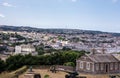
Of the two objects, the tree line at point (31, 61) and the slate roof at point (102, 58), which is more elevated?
the slate roof at point (102, 58)

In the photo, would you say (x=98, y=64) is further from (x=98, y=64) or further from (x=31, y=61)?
(x=31, y=61)

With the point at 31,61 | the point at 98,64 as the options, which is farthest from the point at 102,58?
the point at 31,61

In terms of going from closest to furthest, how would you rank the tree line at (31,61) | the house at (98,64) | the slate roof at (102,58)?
the house at (98,64) → the slate roof at (102,58) → the tree line at (31,61)

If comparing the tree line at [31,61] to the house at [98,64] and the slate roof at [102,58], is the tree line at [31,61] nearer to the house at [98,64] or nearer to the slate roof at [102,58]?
the house at [98,64]

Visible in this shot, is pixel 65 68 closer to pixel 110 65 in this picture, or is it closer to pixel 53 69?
pixel 53 69

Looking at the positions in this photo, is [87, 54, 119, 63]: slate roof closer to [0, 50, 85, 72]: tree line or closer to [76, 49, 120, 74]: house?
[76, 49, 120, 74]: house

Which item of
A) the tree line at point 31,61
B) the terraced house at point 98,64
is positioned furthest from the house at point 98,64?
the tree line at point 31,61

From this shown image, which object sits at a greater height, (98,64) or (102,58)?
(102,58)

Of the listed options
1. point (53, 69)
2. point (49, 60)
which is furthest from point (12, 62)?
point (53, 69)
